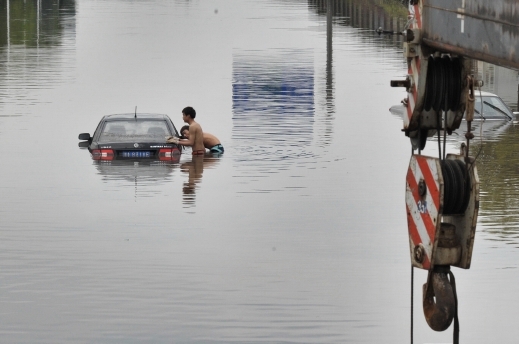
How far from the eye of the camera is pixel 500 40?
10.4m

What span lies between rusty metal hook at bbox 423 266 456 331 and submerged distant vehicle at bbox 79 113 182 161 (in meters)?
17.3

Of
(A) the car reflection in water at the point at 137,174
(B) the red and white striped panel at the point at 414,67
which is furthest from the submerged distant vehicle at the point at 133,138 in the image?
(B) the red and white striped panel at the point at 414,67

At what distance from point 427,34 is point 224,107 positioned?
107 feet

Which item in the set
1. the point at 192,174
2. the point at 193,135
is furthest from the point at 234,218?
the point at 193,135

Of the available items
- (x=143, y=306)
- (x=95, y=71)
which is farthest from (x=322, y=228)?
(x=95, y=71)

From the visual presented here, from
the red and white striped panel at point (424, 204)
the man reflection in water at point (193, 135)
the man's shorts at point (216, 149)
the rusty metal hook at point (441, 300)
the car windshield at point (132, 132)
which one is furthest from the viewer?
the man's shorts at point (216, 149)

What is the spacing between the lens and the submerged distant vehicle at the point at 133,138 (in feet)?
94.6

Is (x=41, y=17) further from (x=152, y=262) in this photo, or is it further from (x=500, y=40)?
(x=500, y=40)

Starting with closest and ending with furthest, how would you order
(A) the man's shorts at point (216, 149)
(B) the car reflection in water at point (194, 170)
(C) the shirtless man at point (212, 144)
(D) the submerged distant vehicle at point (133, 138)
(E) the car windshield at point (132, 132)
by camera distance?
(B) the car reflection in water at point (194, 170)
(D) the submerged distant vehicle at point (133, 138)
(E) the car windshield at point (132, 132)
(C) the shirtless man at point (212, 144)
(A) the man's shorts at point (216, 149)

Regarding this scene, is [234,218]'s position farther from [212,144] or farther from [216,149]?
[216,149]

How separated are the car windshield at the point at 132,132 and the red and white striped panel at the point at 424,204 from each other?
17411 millimetres

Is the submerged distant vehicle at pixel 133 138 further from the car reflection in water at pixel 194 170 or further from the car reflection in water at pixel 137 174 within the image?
the car reflection in water at pixel 194 170

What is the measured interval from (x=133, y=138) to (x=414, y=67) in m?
17.2

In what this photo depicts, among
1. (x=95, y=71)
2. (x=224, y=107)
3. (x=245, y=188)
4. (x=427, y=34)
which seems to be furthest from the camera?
(x=95, y=71)
